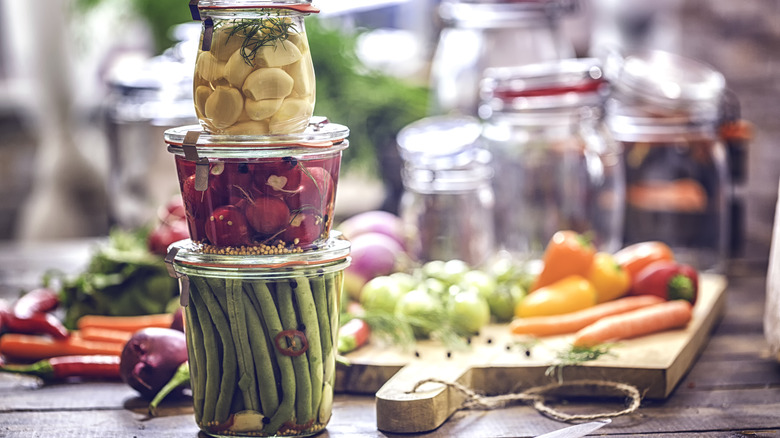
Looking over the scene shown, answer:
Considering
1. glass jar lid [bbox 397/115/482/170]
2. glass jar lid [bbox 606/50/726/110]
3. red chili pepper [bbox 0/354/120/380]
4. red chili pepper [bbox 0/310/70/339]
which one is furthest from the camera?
glass jar lid [bbox 606/50/726/110]

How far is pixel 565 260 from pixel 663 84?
0.46 meters

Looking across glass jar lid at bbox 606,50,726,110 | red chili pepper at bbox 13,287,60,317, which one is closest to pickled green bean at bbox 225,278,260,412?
red chili pepper at bbox 13,287,60,317

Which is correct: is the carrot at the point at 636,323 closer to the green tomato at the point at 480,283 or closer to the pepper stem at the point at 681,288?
the pepper stem at the point at 681,288

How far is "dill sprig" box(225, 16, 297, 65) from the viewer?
92 centimetres

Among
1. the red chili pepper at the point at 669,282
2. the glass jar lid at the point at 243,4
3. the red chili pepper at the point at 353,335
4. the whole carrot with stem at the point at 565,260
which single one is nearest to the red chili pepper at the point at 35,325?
the red chili pepper at the point at 353,335

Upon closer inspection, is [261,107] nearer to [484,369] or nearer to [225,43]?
[225,43]

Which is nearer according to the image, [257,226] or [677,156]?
[257,226]

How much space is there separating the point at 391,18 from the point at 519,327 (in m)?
2.51

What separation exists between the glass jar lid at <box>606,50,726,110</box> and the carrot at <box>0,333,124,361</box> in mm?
1022

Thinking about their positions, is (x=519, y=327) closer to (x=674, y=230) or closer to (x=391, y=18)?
Result: (x=674, y=230)

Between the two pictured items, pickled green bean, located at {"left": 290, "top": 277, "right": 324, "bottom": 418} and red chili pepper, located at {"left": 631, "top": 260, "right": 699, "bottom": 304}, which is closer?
pickled green bean, located at {"left": 290, "top": 277, "right": 324, "bottom": 418}

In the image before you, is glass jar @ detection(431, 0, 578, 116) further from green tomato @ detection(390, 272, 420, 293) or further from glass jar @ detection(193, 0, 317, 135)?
glass jar @ detection(193, 0, 317, 135)

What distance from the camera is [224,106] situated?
0.93 meters

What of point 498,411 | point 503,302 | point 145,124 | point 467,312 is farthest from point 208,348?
point 145,124
